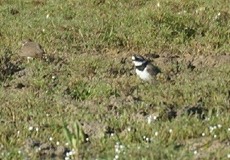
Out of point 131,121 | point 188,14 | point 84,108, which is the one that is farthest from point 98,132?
point 188,14

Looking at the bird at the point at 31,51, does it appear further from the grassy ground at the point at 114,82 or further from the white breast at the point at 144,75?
the white breast at the point at 144,75

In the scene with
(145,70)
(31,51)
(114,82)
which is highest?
(145,70)

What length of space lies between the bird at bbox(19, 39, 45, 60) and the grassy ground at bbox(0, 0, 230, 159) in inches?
5.6

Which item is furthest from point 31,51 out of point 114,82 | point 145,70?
point 145,70

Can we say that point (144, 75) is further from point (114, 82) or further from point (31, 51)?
point (31, 51)

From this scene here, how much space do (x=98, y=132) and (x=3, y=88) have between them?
5.87 feet

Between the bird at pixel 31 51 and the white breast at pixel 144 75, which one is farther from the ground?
the white breast at pixel 144 75

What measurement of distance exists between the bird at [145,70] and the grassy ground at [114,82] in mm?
87

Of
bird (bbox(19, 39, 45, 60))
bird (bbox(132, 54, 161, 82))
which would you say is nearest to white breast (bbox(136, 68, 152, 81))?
bird (bbox(132, 54, 161, 82))

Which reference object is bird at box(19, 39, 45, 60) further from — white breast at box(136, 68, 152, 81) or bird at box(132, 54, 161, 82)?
white breast at box(136, 68, 152, 81)

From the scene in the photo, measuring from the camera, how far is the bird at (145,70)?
705cm

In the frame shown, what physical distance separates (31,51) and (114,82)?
57.5 inches

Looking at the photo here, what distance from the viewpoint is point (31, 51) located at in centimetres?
809

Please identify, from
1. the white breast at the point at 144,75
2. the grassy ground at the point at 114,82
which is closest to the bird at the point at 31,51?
the grassy ground at the point at 114,82
